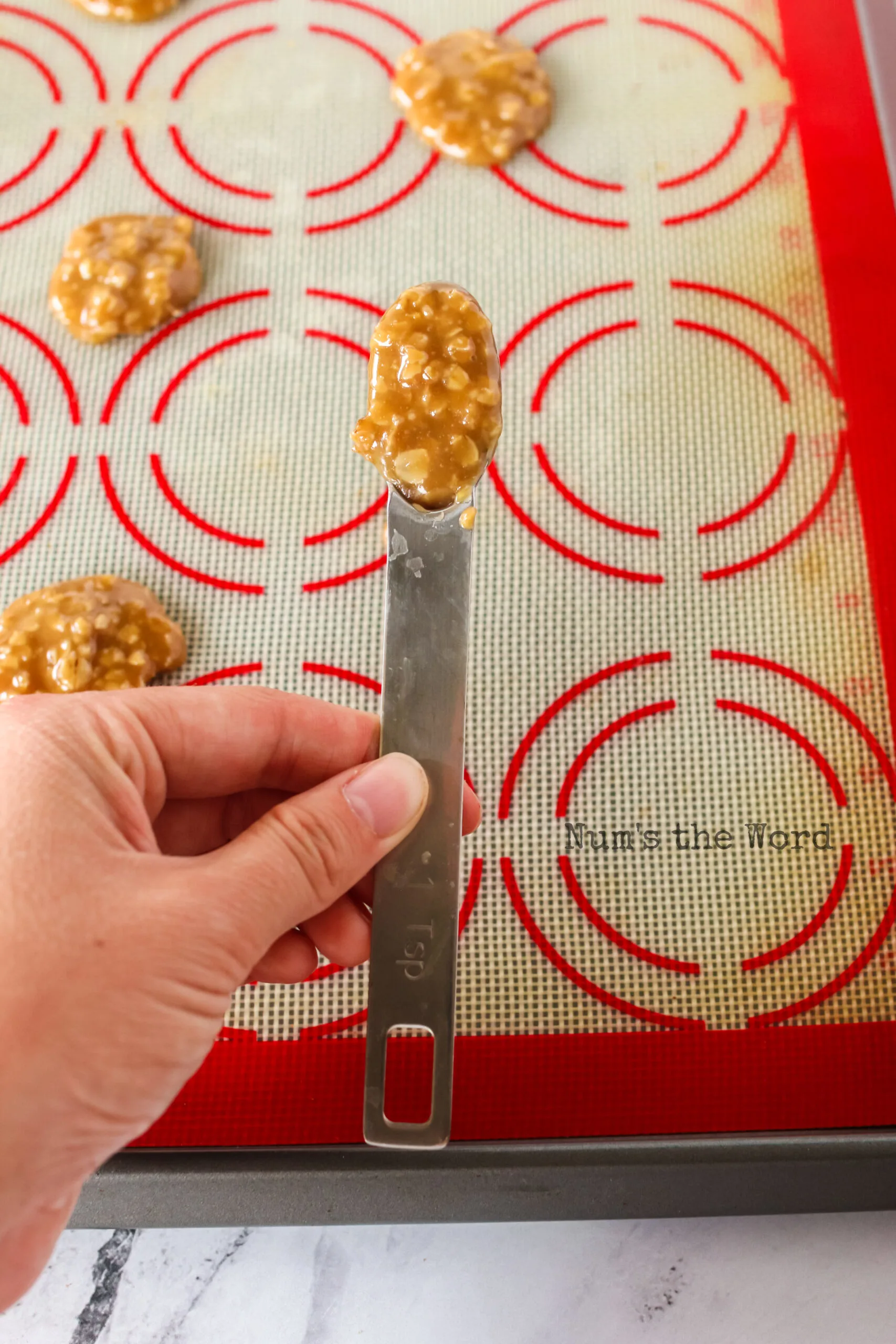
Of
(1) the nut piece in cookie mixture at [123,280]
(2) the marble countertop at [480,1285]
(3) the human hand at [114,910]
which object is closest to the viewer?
(3) the human hand at [114,910]

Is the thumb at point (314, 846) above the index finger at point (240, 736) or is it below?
below

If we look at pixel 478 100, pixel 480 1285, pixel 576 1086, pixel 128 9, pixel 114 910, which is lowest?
pixel 480 1285

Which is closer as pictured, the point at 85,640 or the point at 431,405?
the point at 431,405

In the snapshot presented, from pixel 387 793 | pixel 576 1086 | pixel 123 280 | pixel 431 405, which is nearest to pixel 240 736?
pixel 387 793

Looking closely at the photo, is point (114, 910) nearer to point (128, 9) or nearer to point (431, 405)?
point (431, 405)

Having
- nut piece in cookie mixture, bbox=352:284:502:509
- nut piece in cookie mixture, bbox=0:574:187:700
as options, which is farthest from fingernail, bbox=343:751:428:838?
nut piece in cookie mixture, bbox=0:574:187:700

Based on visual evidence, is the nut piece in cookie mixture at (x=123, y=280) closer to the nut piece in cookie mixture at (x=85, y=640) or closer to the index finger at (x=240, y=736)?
the nut piece in cookie mixture at (x=85, y=640)

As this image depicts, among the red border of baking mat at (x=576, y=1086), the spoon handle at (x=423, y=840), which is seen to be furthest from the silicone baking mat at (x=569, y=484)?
the spoon handle at (x=423, y=840)
